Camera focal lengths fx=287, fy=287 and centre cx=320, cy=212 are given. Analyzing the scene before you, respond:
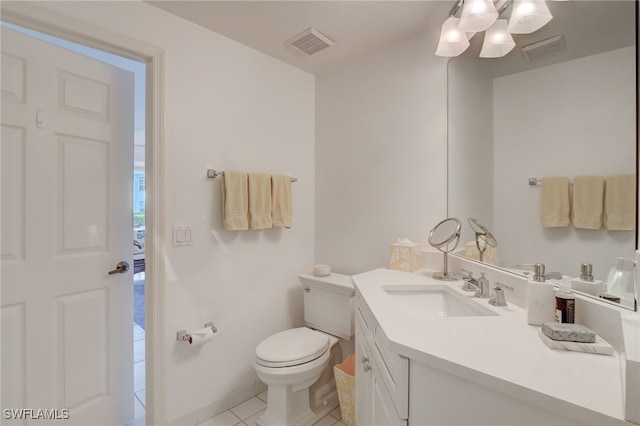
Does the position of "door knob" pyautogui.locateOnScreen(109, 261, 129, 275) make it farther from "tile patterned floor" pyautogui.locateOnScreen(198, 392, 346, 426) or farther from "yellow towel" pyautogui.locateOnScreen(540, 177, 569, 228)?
"yellow towel" pyautogui.locateOnScreen(540, 177, 569, 228)

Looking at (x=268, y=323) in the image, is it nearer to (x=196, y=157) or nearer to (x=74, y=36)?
(x=196, y=157)

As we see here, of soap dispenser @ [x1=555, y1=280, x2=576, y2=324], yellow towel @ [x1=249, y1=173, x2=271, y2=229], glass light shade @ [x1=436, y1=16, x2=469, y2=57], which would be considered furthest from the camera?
yellow towel @ [x1=249, y1=173, x2=271, y2=229]

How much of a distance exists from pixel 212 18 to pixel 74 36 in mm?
677

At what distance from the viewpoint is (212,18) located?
1.64m

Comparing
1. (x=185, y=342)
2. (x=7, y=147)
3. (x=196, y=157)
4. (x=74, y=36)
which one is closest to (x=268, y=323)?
(x=185, y=342)

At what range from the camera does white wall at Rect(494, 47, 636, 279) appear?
2.72 ft

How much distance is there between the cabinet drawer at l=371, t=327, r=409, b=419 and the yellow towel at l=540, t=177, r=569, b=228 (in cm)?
75

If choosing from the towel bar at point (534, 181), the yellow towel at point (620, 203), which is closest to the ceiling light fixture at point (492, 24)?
the towel bar at point (534, 181)

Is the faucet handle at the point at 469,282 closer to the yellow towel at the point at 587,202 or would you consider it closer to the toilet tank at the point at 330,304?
the yellow towel at the point at 587,202

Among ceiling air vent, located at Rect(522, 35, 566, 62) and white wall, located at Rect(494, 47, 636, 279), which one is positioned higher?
ceiling air vent, located at Rect(522, 35, 566, 62)

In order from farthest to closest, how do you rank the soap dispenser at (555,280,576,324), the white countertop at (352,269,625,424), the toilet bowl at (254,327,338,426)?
the toilet bowl at (254,327,338,426), the soap dispenser at (555,280,576,324), the white countertop at (352,269,625,424)

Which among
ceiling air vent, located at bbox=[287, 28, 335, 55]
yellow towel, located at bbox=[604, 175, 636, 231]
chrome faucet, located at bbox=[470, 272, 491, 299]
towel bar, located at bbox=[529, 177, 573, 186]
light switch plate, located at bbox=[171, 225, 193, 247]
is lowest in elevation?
chrome faucet, located at bbox=[470, 272, 491, 299]

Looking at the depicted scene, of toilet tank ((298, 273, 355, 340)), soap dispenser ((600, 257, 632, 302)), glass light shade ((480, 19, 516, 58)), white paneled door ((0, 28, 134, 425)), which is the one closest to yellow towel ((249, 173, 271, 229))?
toilet tank ((298, 273, 355, 340))

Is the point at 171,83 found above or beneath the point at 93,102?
above
